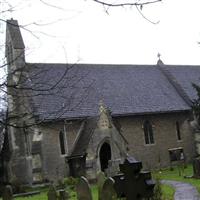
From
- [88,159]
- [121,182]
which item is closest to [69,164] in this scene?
[88,159]

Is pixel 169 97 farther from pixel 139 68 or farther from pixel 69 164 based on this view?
pixel 69 164

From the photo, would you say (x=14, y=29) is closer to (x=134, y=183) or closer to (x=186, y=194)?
(x=134, y=183)

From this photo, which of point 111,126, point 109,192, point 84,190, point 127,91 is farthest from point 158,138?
point 109,192

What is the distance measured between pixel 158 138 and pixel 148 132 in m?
1.05

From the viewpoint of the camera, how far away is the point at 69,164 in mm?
30516

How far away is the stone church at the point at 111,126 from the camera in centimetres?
2977

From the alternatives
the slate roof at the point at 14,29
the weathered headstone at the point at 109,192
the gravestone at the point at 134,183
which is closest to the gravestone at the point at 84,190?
the weathered headstone at the point at 109,192

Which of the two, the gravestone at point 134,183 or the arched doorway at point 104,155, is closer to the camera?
the gravestone at point 134,183

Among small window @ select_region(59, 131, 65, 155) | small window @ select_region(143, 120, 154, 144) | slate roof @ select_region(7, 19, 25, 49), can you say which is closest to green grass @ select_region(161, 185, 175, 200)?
slate roof @ select_region(7, 19, 25, 49)

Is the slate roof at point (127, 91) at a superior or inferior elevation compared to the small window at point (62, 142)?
superior

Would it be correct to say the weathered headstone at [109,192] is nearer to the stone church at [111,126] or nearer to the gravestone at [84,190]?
the gravestone at [84,190]

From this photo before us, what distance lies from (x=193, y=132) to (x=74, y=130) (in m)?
11.8

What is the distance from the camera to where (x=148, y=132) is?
35688mm

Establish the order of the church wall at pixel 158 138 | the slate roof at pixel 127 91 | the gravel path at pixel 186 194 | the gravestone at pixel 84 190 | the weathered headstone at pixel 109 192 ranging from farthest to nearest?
the church wall at pixel 158 138 → the slate roof at pixel 127 91 → the gravel path at pixel 186 194 → the gravestone at pixel 84 190 → the weathered headstone at pixel 109 192
